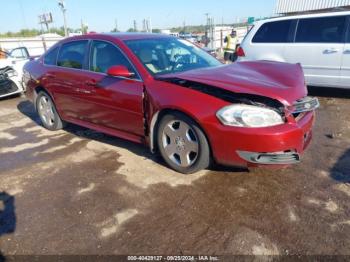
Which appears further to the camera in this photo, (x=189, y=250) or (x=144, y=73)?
(x=144, y=73)

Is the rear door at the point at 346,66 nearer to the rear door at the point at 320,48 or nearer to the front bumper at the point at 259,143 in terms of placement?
the rear door at the point at 320,48

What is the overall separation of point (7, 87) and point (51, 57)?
12.4 ft

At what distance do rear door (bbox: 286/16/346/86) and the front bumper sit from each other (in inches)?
150

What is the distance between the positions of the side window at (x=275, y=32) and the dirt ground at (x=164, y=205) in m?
3.19

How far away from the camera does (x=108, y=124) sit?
4266 millimetres

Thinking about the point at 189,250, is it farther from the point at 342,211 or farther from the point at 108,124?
the point at 108,124

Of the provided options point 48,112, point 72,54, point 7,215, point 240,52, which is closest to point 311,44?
point 240,52

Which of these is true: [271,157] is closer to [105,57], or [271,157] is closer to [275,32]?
[105,57]

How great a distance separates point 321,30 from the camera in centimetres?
645

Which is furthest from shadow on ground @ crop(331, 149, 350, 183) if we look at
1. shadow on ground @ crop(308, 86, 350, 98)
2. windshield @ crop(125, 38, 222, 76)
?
shadow on ground @ crop(308, 86, 350, 98)

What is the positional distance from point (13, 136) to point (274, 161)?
4.53 m

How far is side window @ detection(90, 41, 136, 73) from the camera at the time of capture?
3.90 meters

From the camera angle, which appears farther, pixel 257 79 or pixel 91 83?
pixel 91 83

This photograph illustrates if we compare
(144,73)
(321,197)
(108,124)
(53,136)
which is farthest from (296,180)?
(53,136)
